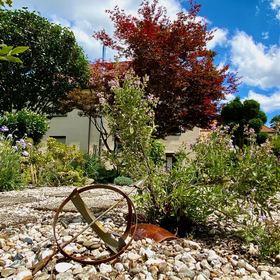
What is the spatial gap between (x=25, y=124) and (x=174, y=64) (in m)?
4.54

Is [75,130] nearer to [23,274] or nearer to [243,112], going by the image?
[243,112]

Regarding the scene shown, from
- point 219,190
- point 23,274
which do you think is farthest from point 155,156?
point 23,274

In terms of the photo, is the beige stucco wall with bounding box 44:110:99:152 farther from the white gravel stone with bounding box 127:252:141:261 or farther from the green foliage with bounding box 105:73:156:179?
the white gravel stone with bounding box 127:252:141:261

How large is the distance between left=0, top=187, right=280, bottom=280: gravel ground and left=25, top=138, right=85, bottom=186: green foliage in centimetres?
429

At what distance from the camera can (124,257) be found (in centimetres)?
198

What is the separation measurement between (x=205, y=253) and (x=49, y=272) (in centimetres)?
95

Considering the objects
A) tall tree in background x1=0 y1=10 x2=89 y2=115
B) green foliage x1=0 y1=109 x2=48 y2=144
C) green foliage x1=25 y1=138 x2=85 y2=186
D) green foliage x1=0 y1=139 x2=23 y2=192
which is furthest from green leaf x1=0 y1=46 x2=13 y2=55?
tall tree in background x1=0 y1=10 x2=89 y2=115

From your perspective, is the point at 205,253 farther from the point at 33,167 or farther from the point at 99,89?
the point at 99,89

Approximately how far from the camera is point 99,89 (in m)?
10.5

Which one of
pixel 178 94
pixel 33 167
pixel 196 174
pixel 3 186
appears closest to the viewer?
pixel 196 174

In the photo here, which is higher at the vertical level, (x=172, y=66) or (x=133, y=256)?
(x=172, y=66)

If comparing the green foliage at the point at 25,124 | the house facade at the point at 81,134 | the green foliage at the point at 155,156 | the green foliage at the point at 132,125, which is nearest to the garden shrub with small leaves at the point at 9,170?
the green foliage at the point at 155,156

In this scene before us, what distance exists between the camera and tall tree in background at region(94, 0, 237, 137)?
949 cm

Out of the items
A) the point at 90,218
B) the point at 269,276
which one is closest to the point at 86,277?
the point at 90,218
